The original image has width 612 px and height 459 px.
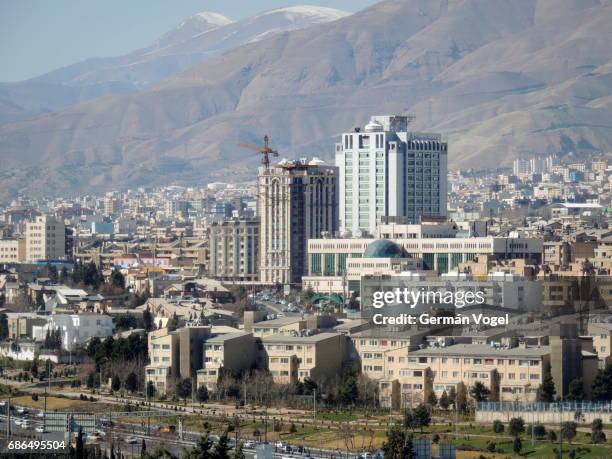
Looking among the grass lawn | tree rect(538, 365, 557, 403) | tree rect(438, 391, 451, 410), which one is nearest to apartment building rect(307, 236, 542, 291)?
the grass lawn

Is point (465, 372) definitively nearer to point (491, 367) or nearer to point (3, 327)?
point (491, 367)

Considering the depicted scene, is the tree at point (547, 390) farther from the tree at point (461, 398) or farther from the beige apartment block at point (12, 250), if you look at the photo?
the beige apartment block at point (12, 250)

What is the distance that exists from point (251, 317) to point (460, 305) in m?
7.67

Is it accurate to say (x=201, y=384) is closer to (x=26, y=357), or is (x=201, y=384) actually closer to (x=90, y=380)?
(x=90, y=380)

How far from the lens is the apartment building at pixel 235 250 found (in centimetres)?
12394

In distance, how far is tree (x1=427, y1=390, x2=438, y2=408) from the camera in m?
60.3

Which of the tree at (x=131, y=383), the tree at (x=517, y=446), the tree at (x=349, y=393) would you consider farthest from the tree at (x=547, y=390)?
the tree at (x=131, y=383)

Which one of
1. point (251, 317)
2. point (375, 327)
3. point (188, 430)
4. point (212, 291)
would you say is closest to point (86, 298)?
point (212, 291)

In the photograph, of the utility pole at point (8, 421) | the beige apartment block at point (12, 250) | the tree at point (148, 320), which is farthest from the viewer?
the beige apartment block at point (12, 250)

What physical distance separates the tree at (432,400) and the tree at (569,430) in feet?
21.3

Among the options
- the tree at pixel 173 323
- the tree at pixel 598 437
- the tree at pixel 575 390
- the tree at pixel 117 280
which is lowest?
the tree at pixel 598 437

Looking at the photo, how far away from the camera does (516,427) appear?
54312mm

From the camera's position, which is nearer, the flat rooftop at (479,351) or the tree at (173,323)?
the flat rooftop at (479,351)

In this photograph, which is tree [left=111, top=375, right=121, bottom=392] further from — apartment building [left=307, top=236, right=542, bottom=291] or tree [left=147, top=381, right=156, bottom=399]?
apartment building [left=307, top=236, right=542, bottom=291]
